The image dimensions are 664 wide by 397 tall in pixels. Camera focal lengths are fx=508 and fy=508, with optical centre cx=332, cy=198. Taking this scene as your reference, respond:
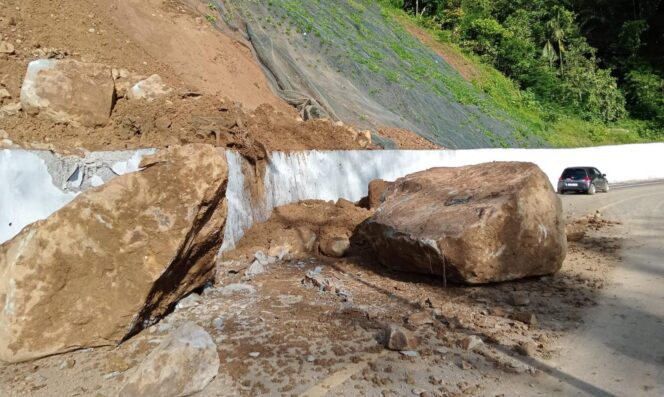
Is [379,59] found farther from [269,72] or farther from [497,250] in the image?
[497,250]

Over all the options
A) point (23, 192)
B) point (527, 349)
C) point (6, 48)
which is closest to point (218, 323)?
point (23, 192)

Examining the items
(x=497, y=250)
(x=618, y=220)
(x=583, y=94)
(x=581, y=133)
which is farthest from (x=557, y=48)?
(x=497, y=250)

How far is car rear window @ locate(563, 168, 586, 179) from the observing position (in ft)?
73.5

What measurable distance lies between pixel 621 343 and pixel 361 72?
18.7m

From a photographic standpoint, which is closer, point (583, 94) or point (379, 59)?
point (379, 59)

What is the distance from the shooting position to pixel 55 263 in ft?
16.1

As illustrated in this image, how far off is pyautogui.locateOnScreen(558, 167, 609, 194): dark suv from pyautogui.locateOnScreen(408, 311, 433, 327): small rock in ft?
62.2

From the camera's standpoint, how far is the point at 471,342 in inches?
206

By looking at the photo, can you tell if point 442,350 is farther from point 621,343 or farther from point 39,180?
point 39,180

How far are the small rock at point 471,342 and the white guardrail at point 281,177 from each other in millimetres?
4539

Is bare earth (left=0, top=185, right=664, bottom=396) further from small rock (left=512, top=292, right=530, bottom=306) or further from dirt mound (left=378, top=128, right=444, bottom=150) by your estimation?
dirt mound (left=378, top=128, right=444, bottom=150)

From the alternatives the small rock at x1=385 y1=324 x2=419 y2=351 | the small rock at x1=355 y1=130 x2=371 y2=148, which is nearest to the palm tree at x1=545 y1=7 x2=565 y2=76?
the small rock at x1=355 y1=130 x2=371 y2=148

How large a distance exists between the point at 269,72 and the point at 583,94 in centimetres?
3299

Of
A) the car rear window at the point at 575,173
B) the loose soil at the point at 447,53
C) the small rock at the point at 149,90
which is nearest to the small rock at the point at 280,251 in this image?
the small rock at the point at 149,90
